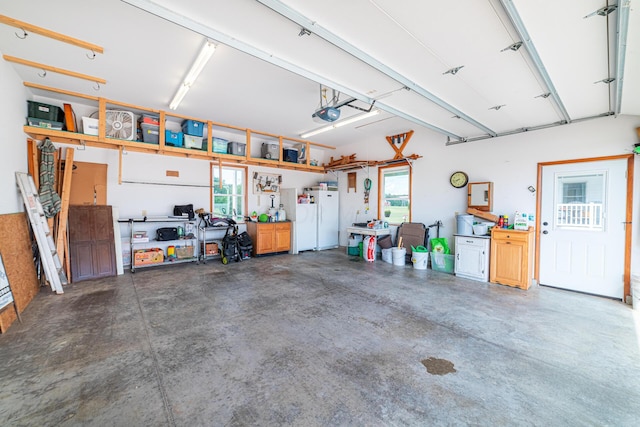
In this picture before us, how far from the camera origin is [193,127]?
5625 millimetres

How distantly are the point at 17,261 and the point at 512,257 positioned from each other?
7.33 m

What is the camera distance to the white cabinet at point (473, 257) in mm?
4742

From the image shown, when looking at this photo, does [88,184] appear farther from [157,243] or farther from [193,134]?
[193,134]

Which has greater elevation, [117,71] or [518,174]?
[117,71]

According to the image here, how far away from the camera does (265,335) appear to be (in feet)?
9.14

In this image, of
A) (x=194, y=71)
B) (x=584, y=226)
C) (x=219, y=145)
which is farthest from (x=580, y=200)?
(x=219, y=145)

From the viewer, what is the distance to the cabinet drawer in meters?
4.34

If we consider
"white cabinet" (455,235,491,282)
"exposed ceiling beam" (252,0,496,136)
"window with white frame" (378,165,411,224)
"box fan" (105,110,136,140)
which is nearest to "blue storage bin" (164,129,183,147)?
"box fan" (105,110,136,140)

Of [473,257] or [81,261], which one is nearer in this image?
[81,261]

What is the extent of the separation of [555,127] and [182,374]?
20.6 feet

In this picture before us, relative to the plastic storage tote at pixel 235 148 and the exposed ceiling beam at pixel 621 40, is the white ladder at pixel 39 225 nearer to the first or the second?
the plastic storage tote at pixel 235 148

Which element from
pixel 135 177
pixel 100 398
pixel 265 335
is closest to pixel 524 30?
pixel 265 335

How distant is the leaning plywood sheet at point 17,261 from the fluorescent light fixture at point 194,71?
9.03ft

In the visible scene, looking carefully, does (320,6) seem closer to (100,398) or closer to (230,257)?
(100,398)
